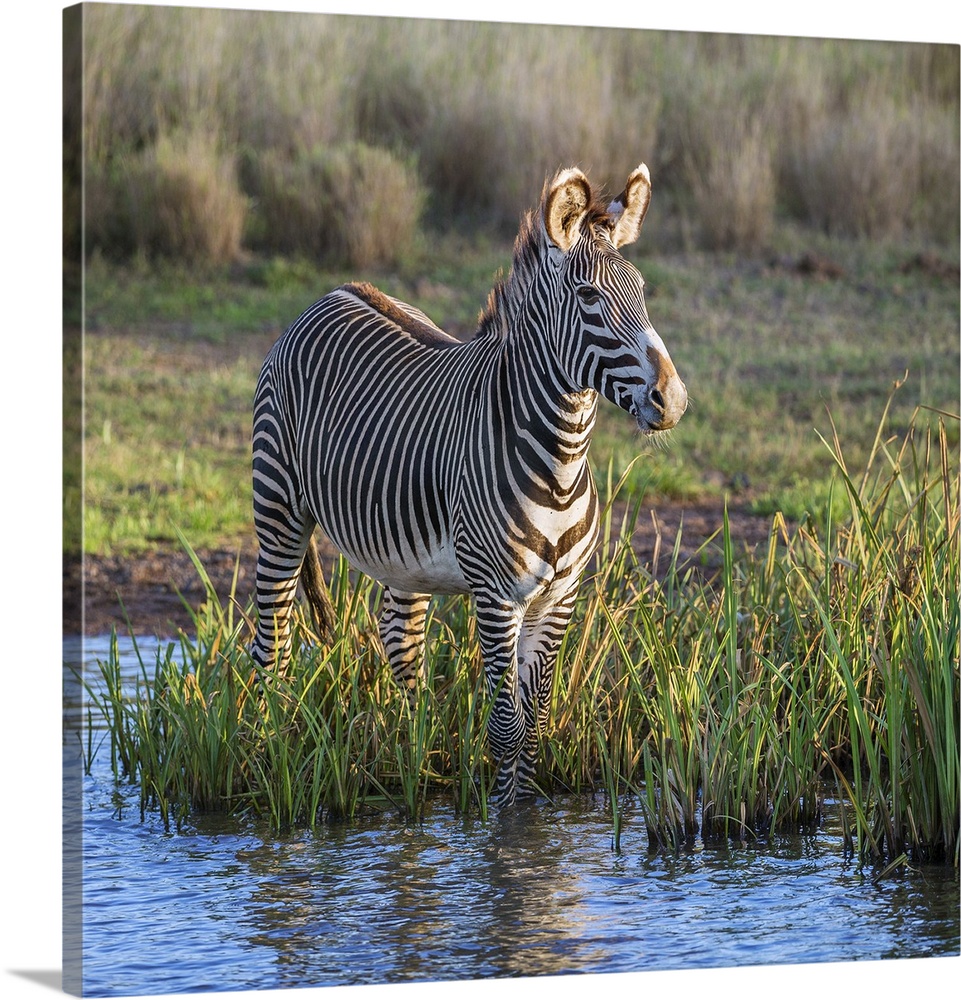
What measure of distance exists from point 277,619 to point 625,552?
143 cm

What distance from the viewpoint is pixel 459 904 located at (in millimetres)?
5539

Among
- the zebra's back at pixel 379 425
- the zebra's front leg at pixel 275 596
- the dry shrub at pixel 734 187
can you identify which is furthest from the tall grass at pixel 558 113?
the zebra's front leg at pixel 275 596

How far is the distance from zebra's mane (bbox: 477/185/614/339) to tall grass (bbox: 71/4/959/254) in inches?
217

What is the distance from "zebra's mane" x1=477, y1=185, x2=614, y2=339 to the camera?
19.2 feet

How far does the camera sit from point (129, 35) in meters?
10.5

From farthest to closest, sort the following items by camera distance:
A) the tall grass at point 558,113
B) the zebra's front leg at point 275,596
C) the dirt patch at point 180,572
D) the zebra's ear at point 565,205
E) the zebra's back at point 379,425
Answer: the tall grass at point 558,113
the dirt patch at point 180,572
the zebra's front leg at point 275,596
the zebra's back at point 379,425
the zebra's ear at point 565,205

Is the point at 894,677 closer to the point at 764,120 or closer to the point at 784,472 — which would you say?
the point at 784,472

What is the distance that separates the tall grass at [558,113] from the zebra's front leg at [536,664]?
5.89 meters

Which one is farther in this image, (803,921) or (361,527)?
(361,527)

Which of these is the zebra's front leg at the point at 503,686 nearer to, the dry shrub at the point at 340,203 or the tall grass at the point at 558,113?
the tall grass at the point at 558,113

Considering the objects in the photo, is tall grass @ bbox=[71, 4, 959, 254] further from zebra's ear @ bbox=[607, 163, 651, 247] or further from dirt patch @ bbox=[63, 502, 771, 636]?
zebra's ear @ bbox=[607, 163, 651, 247]

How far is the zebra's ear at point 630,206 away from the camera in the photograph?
5898 millimetres

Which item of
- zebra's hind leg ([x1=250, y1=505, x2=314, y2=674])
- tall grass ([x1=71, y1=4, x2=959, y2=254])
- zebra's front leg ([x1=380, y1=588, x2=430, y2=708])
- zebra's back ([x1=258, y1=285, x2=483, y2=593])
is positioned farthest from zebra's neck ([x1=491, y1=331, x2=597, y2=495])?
tall grass ([x1=71, y1=4, x2=959, y2=254])

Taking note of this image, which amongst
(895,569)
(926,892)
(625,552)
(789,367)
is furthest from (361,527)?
(789,367)
